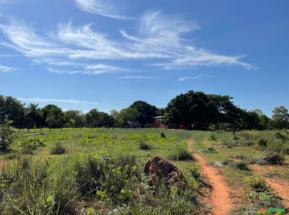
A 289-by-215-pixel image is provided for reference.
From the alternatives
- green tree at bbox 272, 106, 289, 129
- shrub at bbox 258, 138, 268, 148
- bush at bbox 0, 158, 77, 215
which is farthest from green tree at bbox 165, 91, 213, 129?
bush at bbox 0, 158, 77, 215

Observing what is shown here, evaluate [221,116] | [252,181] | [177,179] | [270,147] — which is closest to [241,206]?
[177,179]

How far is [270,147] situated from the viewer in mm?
22484

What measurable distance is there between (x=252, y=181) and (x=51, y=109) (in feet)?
263

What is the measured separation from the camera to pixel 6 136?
20.4 m

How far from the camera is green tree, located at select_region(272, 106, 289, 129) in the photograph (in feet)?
256

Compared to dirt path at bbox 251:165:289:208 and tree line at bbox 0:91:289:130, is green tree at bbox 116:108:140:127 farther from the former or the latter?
dirt path at bbox 251:165:289:208

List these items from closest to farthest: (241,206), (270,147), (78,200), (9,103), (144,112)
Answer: (78,200) < (241,206) < (270,147) < (9,103) < (144,112)

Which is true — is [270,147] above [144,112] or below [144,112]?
below

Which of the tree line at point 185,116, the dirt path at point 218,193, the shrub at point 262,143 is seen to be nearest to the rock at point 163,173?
the dirt path at point 218,193

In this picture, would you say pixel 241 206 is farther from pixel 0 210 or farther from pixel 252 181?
pixel 0 210

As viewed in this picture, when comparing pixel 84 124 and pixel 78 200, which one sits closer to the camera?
pixel 78 200

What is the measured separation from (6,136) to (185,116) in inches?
2154

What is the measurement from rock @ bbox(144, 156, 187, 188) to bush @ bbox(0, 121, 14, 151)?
12.6m

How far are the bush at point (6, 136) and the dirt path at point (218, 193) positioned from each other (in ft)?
37.3
